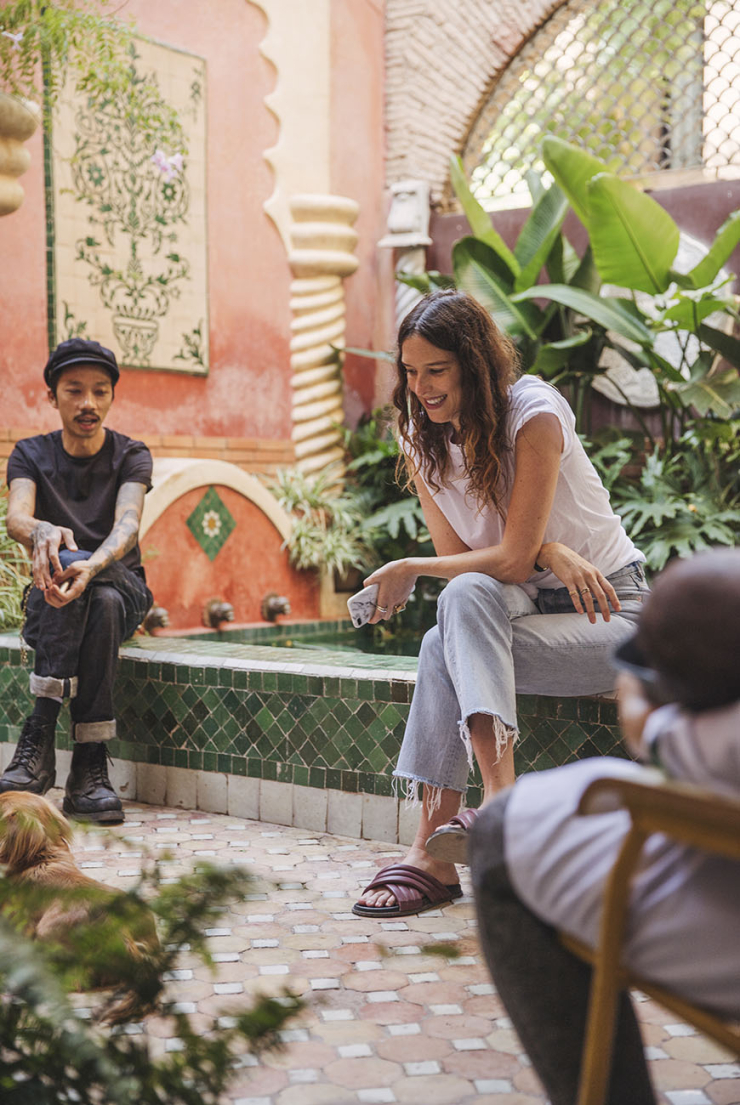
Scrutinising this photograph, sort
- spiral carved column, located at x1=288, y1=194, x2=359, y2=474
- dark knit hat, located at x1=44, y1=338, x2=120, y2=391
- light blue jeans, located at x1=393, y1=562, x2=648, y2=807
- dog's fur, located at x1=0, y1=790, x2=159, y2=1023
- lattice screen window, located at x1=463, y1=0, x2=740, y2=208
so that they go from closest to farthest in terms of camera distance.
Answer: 1. dog's fur, located at x1=0, y1=790, x2=159, y2=1023
2. light blue jeans, located at x1=393, y1=562, x2=648, y2=807
3. dark knit hat, located at x1=44, y1=338, x2=120, y2=391
4. spiral carved column, located at x1=288, y1=194, x2=359, y2=474
5. lattice screen window, located at x1=463, y1=0, x2=740, y2=208

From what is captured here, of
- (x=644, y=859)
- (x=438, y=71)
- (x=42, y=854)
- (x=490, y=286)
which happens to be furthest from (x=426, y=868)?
(x=438, y=71)

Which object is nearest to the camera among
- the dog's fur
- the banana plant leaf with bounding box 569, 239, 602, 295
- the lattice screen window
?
the dog's fur

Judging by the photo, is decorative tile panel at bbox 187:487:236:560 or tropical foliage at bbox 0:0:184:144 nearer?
tropical foliage at bbox 0:0:184:144

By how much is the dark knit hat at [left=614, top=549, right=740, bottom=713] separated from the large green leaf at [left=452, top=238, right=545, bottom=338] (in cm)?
531

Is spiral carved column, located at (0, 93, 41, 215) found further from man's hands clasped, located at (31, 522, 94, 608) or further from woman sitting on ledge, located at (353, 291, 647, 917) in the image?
woman sitting on ledge, located at (353, 291, 647, 917)

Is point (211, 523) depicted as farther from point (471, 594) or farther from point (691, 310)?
point (471, 594)

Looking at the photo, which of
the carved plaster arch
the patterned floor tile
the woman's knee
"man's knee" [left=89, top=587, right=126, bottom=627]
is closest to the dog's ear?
the patterned floor tile

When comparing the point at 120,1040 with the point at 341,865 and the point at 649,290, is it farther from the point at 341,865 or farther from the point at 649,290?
the point at 649,290

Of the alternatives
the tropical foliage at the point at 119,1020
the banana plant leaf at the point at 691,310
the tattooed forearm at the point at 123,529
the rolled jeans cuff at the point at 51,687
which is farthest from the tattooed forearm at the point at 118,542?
the banana plant leaf at the point at 691,310

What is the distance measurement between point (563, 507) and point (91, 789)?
160 cm

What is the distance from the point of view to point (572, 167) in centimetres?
575

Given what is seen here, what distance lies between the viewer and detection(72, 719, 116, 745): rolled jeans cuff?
3338 millimetres

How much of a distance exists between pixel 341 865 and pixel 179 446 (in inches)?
139

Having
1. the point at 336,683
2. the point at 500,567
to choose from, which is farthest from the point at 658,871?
the point at 336,683
